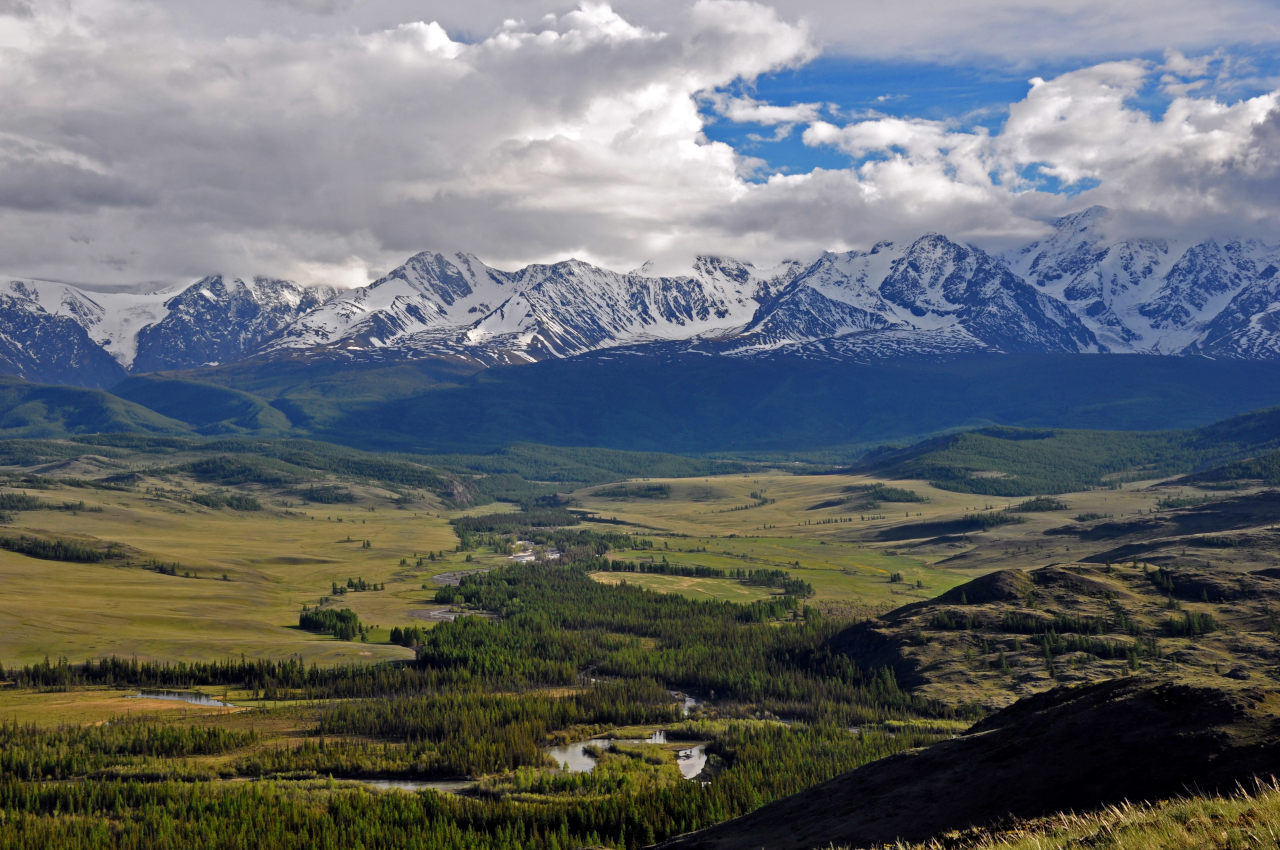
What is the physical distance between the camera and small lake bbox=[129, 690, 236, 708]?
142 metres

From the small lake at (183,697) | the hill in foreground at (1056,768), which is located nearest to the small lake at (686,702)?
the small lake at (183,697)

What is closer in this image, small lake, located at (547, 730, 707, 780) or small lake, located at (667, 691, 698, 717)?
small lake, located at (547, 730, 707, 780)

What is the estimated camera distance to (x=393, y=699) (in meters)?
139

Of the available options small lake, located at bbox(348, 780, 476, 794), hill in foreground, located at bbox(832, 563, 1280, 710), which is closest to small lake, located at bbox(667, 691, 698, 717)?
hill in foreground, located at bbox(832, 563, 1280, 710)

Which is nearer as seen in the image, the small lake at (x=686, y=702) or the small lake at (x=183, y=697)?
the small lake at (x=686, y=702)

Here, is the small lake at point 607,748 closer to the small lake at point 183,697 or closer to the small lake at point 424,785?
the small lake at point 424,785

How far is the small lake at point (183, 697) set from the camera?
142 metres

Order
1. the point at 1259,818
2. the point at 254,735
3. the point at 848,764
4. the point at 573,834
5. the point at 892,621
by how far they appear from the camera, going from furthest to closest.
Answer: the point at 892,621 → the point at 254,735 → the point at 848,764 → the point at 573,834 → the point at 1259,818

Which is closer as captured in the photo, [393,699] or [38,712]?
[38,712]

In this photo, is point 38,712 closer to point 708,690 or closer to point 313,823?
point 313,823

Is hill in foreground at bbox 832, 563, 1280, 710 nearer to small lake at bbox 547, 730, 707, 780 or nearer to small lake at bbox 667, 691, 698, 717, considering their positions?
small lake at bbox 667, 691, 698, 717

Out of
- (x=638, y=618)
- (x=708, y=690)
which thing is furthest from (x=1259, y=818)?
(x=638, y=618)

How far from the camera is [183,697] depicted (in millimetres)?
146875

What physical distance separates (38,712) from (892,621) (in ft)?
394
